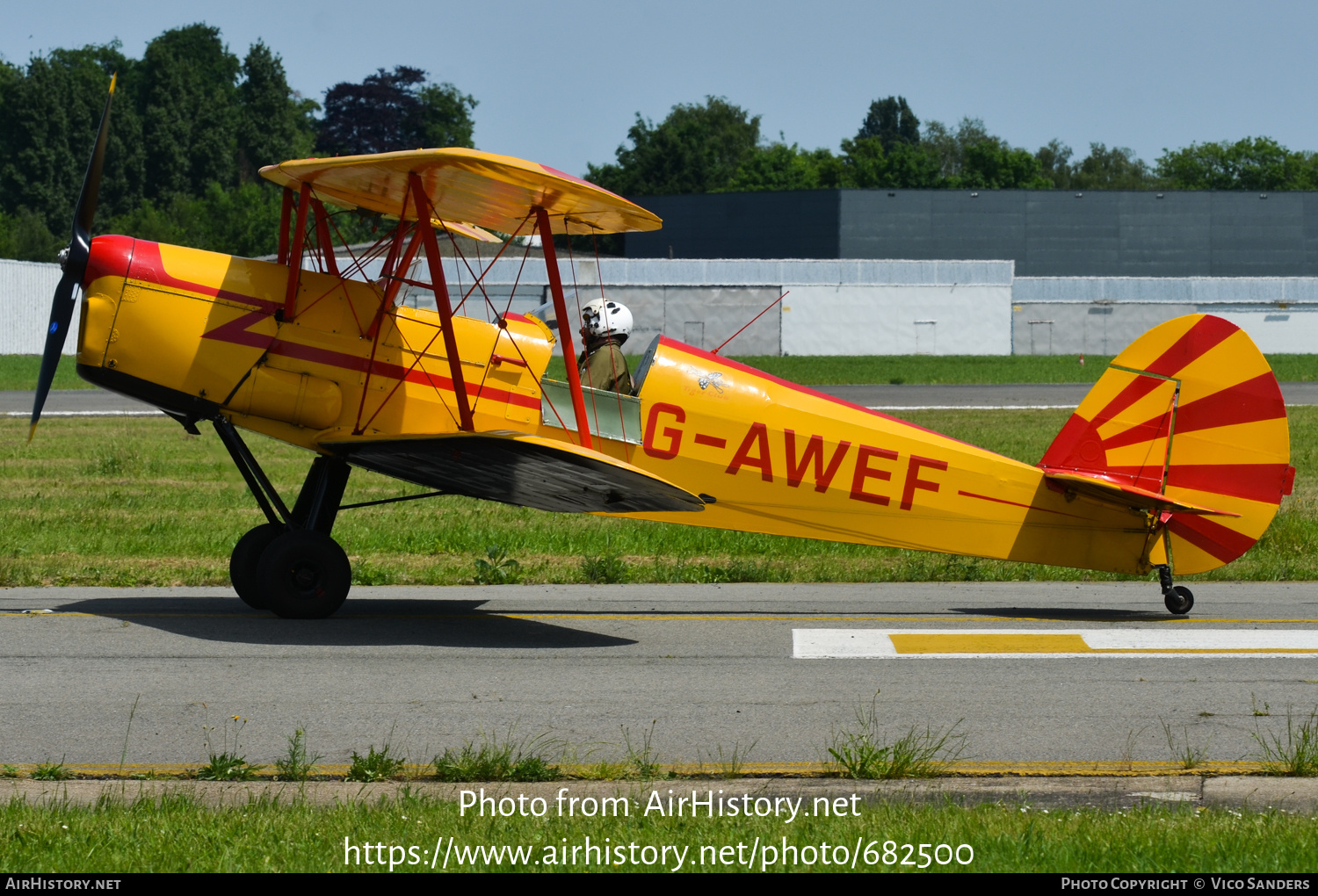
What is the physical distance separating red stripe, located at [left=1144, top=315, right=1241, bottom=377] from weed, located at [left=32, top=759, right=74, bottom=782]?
24.8 feet

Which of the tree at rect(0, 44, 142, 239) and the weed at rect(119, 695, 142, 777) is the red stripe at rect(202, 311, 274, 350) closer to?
the weed at rect(119, 695, 142, 777)

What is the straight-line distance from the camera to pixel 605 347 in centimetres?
948

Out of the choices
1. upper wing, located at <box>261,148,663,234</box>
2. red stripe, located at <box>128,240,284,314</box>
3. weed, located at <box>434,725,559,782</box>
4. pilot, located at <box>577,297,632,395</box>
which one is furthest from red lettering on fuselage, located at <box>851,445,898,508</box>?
weed, located at <box>434,725,559,782</box>

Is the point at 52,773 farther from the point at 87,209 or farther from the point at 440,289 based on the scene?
the point at 87,209

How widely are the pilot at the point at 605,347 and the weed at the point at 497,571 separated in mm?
2153

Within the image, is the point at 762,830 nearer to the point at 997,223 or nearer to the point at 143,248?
the point at 143,248

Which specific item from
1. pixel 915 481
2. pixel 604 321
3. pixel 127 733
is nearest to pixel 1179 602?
pixel 915 481

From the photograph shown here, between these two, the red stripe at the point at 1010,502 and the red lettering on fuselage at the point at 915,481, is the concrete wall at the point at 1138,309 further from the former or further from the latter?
the red lettering on fuselage at the point at 915,481

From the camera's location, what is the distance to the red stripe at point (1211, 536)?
933 cm

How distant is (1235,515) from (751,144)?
5846 inches

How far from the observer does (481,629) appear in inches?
348

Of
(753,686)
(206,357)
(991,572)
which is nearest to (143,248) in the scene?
(206,357)

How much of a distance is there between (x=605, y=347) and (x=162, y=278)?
3.03 meters

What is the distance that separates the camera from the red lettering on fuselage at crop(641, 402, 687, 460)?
9.30 m
